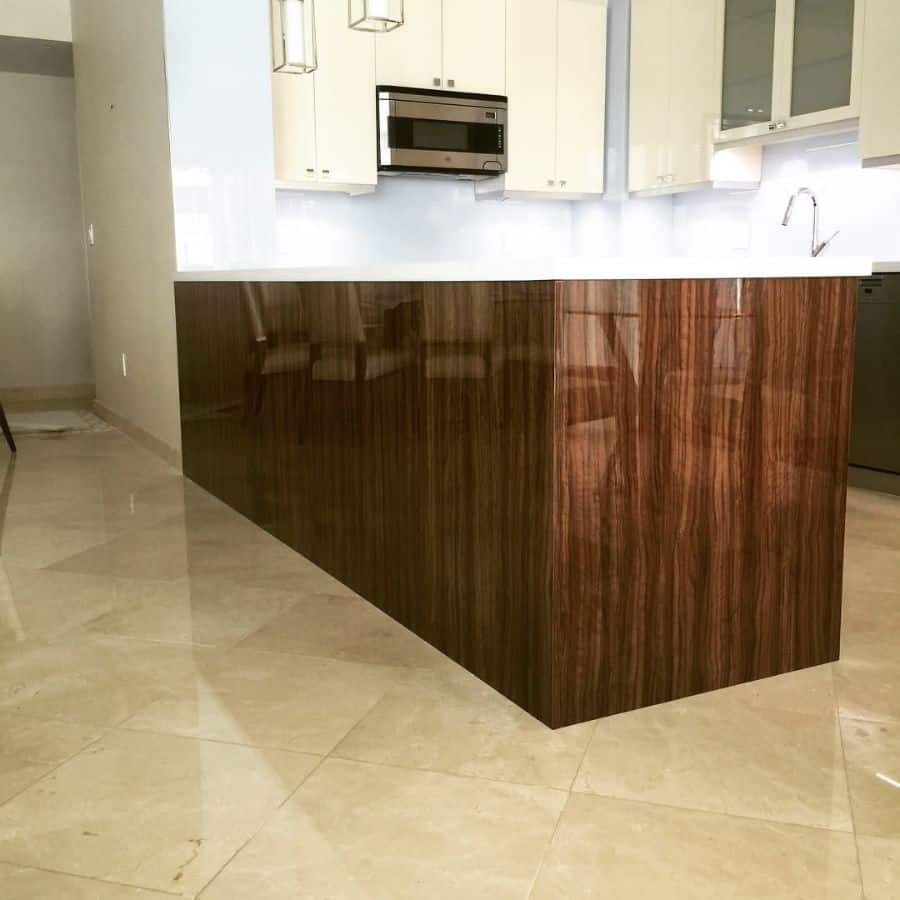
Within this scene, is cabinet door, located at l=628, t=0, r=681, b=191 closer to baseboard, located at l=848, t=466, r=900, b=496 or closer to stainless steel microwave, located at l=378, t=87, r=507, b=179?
stainless steel microwave, located at l=378, t=87, r=507, b=179

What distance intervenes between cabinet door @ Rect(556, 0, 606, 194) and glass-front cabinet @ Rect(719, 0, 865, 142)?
93cm

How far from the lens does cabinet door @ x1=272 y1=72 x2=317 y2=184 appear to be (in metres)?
4.85

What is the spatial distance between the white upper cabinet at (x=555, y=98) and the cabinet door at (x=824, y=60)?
1.41 meters

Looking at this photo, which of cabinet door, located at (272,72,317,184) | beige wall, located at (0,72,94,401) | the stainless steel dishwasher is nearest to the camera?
the stainless steel dishwasher

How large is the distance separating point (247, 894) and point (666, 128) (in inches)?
186

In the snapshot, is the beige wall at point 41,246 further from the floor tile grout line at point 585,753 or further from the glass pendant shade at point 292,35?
the floor tile grout line at point 585,753

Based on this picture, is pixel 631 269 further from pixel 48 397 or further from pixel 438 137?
pixel 48 397

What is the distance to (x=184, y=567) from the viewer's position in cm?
298

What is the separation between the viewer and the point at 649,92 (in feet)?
17.7

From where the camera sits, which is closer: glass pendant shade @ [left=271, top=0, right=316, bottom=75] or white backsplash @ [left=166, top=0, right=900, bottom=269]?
glass pendant shade @ [left=271, top=0, right=316, bottom=75]

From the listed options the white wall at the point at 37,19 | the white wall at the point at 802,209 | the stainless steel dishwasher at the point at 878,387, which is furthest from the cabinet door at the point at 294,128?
the stainless steel dishwasher at the point at 878,387

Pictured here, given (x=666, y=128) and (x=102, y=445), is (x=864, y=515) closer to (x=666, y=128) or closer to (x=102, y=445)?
(x=666, y=128)

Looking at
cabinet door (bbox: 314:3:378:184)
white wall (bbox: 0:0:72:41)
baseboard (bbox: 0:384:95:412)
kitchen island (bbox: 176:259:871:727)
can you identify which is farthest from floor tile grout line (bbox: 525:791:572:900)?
baseboard (bbox: 0:384:95:412)

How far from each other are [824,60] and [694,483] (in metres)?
3.08
